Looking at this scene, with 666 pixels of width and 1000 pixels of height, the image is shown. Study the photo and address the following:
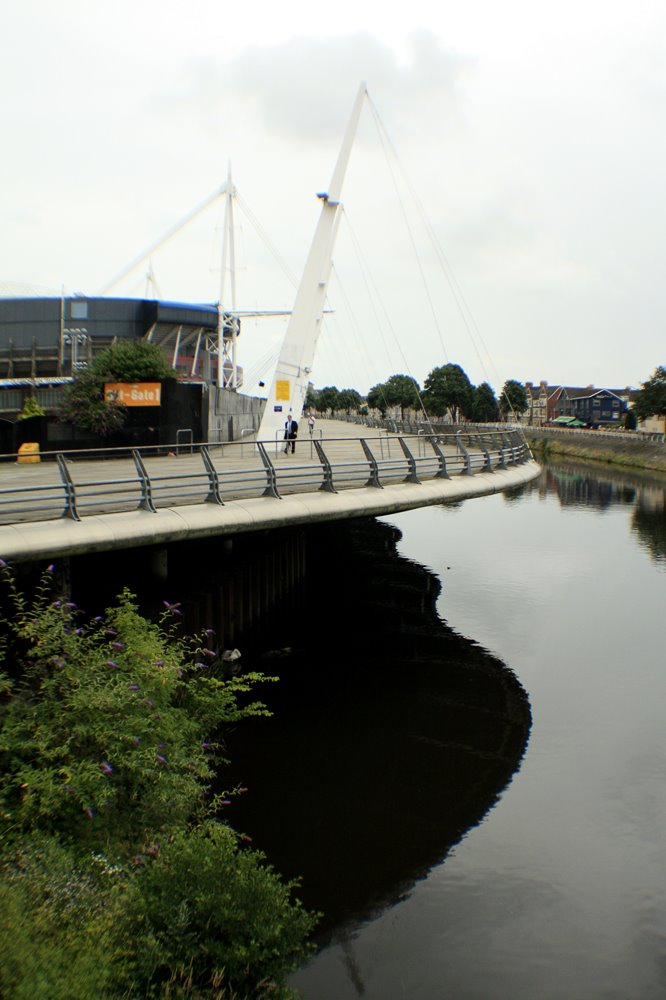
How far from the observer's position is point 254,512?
14766 millimetres

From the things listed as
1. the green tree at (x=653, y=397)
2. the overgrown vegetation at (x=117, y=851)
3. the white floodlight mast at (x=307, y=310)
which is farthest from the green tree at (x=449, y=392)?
the overgrown vegetation at (x=117, y=851)

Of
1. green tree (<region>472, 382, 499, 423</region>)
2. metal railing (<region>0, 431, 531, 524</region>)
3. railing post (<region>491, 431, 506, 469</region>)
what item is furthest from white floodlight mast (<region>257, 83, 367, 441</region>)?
green tree (<region>472, 382, 499, 423</region>)

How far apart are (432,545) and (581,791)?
85.3 feet

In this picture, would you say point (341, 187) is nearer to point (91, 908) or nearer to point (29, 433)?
point (29, 433)

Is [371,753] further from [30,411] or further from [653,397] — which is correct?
[653,397]

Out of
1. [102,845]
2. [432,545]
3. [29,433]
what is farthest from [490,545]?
[102,845]

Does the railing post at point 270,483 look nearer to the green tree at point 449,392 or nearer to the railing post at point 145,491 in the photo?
the railing post at point 145,491

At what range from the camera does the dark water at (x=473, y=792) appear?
10.4 m

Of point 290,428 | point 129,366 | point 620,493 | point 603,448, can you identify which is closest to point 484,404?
point 603,448

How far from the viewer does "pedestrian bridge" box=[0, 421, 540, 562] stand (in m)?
11.8

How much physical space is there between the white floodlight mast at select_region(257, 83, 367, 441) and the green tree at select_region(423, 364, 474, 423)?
11405 centimetres

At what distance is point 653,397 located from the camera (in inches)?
3959

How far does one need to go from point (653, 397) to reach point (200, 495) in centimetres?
9560

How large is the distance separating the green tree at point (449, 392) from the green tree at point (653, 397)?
46.1 m
